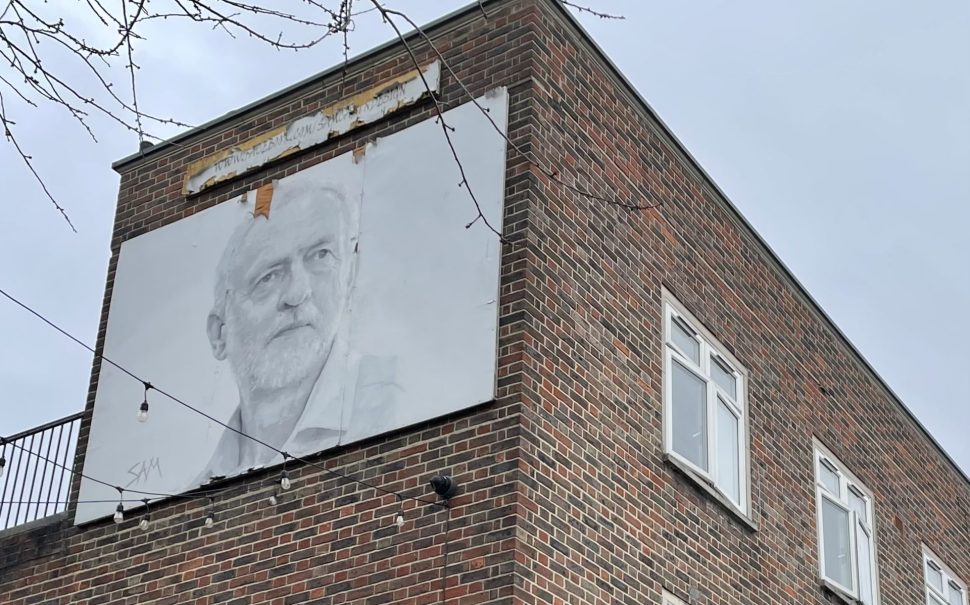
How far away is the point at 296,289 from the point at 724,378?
4.07m

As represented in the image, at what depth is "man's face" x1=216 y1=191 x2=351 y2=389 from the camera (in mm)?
12578

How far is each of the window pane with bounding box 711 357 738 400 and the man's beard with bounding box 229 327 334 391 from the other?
374cm

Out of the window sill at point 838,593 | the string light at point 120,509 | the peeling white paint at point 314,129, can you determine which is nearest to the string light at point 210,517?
the string light at point 120,509

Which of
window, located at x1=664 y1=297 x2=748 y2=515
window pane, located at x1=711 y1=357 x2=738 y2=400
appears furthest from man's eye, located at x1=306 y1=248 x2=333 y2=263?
window pane, located at x1=711 y1=357 x2=738 y2=400

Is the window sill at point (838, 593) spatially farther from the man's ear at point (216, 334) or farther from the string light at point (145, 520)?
the string light at point (145, 520)

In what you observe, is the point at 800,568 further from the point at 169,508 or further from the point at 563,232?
the point at 169,508

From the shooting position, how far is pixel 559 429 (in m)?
11.4

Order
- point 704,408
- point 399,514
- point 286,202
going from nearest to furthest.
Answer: point 399,514
point 286,202
point 704,408

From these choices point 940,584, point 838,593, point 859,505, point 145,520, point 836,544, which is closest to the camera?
point 145,520

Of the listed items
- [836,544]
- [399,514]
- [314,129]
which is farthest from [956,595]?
[314,129]

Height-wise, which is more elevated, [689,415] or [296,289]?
[296,289]

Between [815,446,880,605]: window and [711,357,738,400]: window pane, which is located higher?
[711,357,738,400]: window pane

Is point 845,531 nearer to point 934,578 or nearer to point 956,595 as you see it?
point 934,578

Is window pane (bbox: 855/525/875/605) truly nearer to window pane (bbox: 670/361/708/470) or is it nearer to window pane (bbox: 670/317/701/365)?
window pane (bbox: 670/361/708/470)
